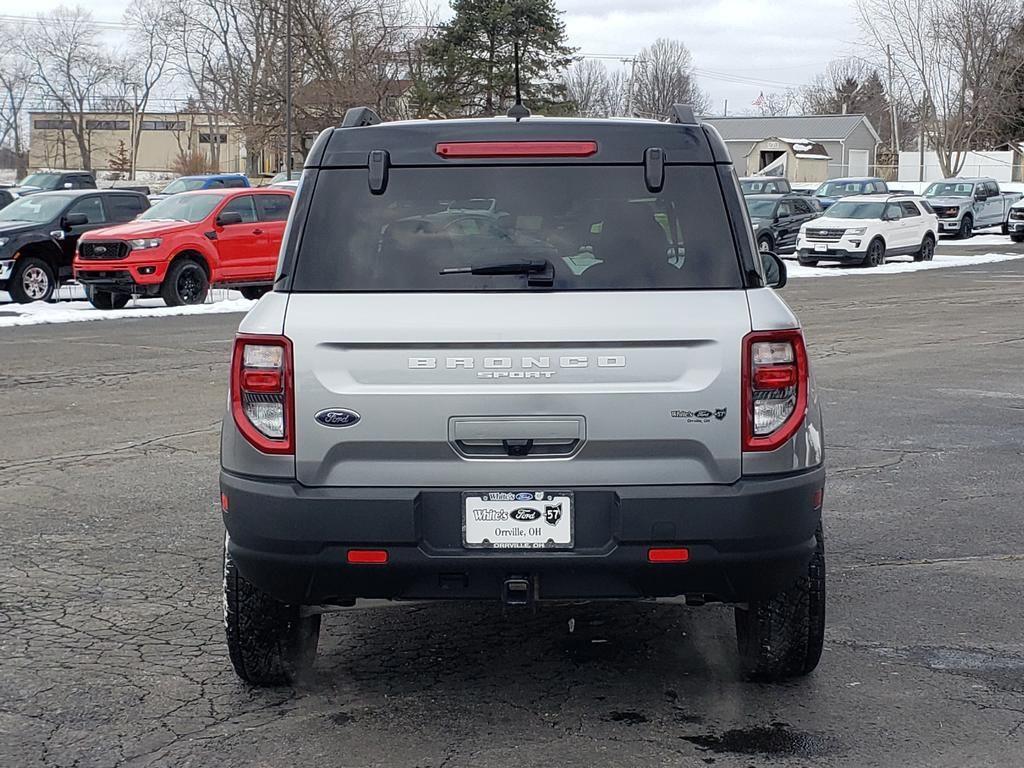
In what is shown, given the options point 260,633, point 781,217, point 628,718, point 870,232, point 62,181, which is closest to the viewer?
point 628,718

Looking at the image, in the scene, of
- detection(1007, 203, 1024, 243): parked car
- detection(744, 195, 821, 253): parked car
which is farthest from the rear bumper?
detection(1007, 203, 1024, 243): parked car

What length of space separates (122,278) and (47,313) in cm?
115

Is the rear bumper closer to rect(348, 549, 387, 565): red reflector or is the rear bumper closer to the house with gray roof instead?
rect(348, 549, 387, 565): red reflector

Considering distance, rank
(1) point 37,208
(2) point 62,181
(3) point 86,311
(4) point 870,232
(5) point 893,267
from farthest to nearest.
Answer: (2) point 62,181
(5) point 893,267
(4) point 870,232
(1) point 37,208
(3) point 86,311

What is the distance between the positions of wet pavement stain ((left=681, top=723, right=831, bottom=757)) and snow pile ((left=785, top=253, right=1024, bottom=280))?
23195 millimetres

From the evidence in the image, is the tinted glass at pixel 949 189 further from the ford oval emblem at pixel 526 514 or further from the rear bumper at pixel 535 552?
the ford oval emblem at pixel 526 514

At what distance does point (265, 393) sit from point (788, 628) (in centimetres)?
190

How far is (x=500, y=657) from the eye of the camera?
5008mm

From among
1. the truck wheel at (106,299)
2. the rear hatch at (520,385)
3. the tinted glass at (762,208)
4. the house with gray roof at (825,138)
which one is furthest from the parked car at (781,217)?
the house with gray roof at (825,138)

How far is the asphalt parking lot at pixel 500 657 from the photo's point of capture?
416cm

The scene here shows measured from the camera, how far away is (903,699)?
4.57 meters

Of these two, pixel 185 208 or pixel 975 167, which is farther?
pixel 975 167

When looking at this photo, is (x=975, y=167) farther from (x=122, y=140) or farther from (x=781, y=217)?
(x=122, y=140)

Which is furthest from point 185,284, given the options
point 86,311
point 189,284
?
point 86,311
